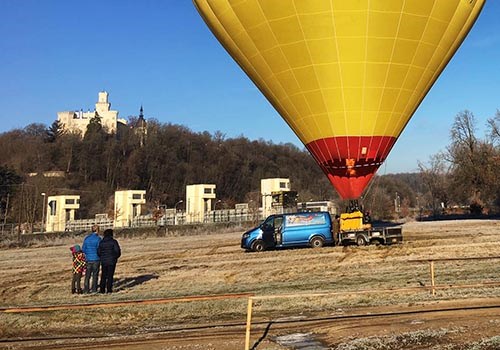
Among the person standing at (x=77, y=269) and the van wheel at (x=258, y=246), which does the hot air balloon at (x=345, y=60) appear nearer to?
the van wheel at (x=258, y=246)

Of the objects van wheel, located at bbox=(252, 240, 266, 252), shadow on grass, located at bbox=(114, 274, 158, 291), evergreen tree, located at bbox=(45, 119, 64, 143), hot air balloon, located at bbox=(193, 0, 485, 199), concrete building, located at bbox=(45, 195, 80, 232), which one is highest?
evergreen tree, located at bbox=(45, 119, 64, 143)

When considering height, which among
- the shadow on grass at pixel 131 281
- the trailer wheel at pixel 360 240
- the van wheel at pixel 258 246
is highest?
the trailer wheel at pixel 360 240

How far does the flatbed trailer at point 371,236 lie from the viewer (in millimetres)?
17891

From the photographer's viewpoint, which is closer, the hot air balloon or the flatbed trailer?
the hot air balloon

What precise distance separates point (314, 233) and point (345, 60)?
327 inches

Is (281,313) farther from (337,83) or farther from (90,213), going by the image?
(90,213)

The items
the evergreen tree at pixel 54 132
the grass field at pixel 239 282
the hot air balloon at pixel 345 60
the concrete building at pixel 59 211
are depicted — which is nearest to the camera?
the grass field at pixel 239 282

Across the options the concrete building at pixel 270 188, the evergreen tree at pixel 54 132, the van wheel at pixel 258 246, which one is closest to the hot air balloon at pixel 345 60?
the van wheel at pixel 258 246

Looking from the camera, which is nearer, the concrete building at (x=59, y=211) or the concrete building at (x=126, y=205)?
the concrete building at (x=126, y=205)

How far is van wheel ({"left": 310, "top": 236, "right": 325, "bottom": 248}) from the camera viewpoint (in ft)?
63.8

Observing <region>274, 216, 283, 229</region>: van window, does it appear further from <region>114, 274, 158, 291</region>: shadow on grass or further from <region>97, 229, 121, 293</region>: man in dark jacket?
<region>97, 229, 121, 293</region>: man in dark jacket

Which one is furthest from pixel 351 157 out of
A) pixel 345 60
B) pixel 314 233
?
pixel 314 233

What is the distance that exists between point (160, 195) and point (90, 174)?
18.6 meters

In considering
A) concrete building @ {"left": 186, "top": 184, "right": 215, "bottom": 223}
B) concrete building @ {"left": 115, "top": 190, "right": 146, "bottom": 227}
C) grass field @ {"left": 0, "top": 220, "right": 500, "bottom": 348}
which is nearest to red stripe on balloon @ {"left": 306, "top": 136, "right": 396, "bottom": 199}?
grass field @ {"left": 0, "top": 220, "right": 500, "bottom": 348}
